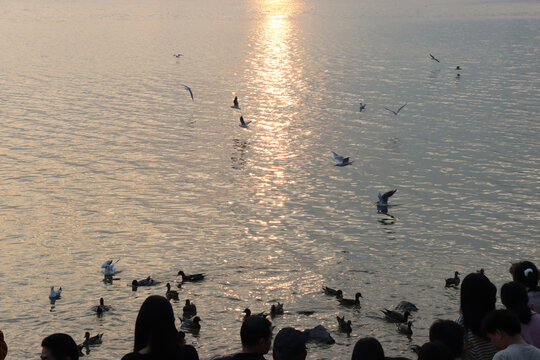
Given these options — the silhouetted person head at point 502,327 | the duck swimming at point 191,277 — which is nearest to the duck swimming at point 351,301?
the duck swimming at point 191,277

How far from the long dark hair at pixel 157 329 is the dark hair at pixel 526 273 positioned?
18.4ft

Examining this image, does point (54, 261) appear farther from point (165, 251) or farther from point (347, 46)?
point (347, 46)

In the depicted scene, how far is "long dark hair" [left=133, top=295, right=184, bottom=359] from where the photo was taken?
6.67m

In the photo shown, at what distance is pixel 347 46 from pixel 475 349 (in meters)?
80.0

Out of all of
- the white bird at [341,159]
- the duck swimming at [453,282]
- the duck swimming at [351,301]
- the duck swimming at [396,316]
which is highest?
the white bird at [341,159]

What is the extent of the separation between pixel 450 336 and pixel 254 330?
2.14 metres

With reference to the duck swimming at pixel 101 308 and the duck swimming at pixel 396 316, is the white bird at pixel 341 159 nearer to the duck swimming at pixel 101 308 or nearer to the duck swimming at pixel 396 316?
the duck swimming at pixel 396 316

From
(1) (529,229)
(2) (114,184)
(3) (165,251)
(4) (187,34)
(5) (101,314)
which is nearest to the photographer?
(5) (101,314)

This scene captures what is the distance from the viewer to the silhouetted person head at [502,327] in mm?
7895

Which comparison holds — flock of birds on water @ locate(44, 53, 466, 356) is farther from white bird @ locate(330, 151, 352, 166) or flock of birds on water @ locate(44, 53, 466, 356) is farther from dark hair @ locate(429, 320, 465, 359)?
white bird @ locate(330, 151, 352, 166)

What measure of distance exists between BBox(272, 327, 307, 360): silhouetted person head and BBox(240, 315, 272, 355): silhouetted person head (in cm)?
17

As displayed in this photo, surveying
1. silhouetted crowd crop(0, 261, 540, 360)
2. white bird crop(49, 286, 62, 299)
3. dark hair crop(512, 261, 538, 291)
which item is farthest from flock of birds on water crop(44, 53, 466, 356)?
silhouetted crowd crop(0, 261, 540, 360)

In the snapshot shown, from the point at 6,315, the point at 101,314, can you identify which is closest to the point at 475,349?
the point at 101,314

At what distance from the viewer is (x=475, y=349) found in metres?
8.88
